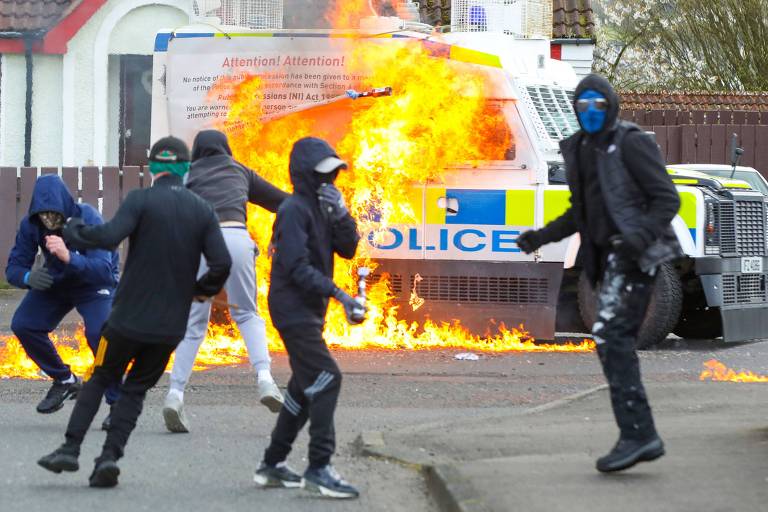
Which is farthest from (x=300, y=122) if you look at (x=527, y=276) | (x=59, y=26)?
(x=59, y=26)

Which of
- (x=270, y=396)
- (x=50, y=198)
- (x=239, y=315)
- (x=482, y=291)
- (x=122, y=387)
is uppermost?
(x=50, y=198)

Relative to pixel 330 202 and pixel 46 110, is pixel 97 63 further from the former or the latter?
pixel 330 202

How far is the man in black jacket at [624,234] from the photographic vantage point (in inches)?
273

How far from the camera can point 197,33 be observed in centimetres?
1309

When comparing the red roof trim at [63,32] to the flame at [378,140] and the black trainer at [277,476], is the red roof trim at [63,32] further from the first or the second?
the black trainer at [277,476]

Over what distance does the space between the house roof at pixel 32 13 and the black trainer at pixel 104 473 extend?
55.9ft

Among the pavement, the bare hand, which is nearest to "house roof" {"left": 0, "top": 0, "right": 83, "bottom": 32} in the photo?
the bare hand

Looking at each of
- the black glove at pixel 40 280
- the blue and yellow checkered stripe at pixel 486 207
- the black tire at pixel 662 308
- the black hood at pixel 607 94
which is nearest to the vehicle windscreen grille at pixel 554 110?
the blue and yellow checkered stripe at pixel 486 207

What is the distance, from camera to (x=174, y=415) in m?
8.47

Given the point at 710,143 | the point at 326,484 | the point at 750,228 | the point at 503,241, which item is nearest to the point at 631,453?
the point at 326,484

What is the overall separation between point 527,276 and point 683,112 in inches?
534

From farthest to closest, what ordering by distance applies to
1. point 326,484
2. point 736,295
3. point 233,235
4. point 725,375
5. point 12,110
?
1. point 12,110
2. point 736,295
3. point 725,375
4. point 233,235
5. point 326,484

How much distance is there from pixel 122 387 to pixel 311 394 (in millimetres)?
919

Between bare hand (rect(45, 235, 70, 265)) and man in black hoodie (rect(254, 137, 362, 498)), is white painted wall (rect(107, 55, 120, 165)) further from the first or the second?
man in black hoodie (rect(254, 137, 362, 498))
